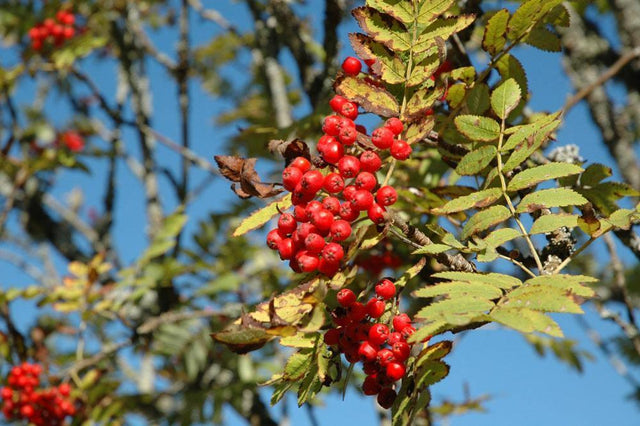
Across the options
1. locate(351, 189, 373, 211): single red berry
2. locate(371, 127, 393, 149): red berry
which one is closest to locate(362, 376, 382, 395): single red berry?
locate(351, 189, 373, 211): single red berry

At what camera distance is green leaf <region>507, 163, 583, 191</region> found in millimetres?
1098

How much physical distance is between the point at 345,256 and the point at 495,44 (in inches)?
23.6

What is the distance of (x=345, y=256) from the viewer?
108cm

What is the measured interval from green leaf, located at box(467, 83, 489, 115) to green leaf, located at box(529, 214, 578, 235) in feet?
1.04

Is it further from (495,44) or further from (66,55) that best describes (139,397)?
(495,44)

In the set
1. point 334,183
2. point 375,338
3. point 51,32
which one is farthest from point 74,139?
point 375,338

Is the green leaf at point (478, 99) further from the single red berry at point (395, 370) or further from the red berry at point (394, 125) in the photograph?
the single red berry at point (395, 370)

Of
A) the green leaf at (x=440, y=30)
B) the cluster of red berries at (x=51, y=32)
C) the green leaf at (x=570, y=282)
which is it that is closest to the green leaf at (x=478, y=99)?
the green leaf at (x=440, y=30)

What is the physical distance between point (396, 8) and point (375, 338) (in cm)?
65

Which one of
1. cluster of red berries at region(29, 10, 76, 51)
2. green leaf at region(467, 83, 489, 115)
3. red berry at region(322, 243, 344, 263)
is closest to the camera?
red berry at region(322, 243, 344, 263)

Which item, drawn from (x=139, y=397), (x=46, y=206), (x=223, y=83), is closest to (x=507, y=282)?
(x=139, y=397)

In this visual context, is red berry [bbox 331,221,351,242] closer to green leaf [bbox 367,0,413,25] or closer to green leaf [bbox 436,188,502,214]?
green leaf [bbox 436,188,502,214]

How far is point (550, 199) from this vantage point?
3.57ft

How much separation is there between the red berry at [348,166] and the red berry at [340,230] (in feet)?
0.36
